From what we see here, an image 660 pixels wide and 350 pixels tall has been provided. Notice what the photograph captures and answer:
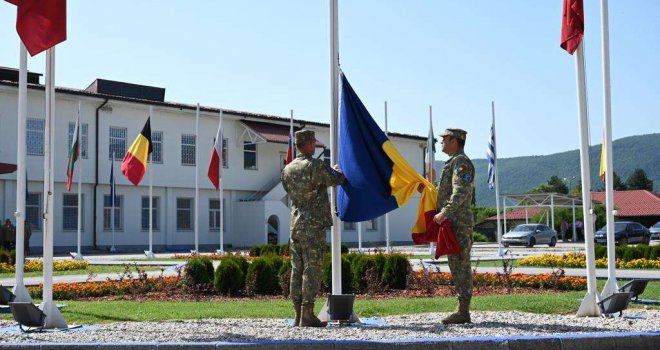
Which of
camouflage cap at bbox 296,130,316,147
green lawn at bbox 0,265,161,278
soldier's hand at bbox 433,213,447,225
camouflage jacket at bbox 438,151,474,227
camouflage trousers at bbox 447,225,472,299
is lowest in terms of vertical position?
green lawn at bbox 0,265,161,278

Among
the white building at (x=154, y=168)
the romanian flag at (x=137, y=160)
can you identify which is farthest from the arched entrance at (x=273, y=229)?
the romanian flag at (x=137, y=160)

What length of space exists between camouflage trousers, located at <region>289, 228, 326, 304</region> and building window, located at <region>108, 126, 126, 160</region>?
115 ft

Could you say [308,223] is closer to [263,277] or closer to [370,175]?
[370,175]

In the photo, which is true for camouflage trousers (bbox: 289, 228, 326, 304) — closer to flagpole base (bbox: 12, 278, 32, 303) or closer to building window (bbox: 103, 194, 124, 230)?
flagpole base (bbox: 12, 278, 32, 303)

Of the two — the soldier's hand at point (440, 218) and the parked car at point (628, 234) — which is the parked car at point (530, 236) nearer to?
the parked car at point (628, 234)

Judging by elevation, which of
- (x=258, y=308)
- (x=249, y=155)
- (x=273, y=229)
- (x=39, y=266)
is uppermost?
(x=249, y=155)

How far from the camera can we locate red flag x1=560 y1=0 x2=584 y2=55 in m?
10.5

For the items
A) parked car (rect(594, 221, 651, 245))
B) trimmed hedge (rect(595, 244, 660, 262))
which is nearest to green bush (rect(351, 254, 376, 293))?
trimmed hedge (rect(595, 244, 660, 262))

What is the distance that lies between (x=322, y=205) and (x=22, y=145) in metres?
4.02

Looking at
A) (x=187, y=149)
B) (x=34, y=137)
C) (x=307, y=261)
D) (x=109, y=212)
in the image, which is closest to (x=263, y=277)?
(x=307, y=261)

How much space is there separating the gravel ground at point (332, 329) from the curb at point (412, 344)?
398mm

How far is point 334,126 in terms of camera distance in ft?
33.4

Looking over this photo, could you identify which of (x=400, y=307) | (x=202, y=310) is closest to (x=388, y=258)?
(x=400, y=307)

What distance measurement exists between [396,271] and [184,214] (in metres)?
32.5
